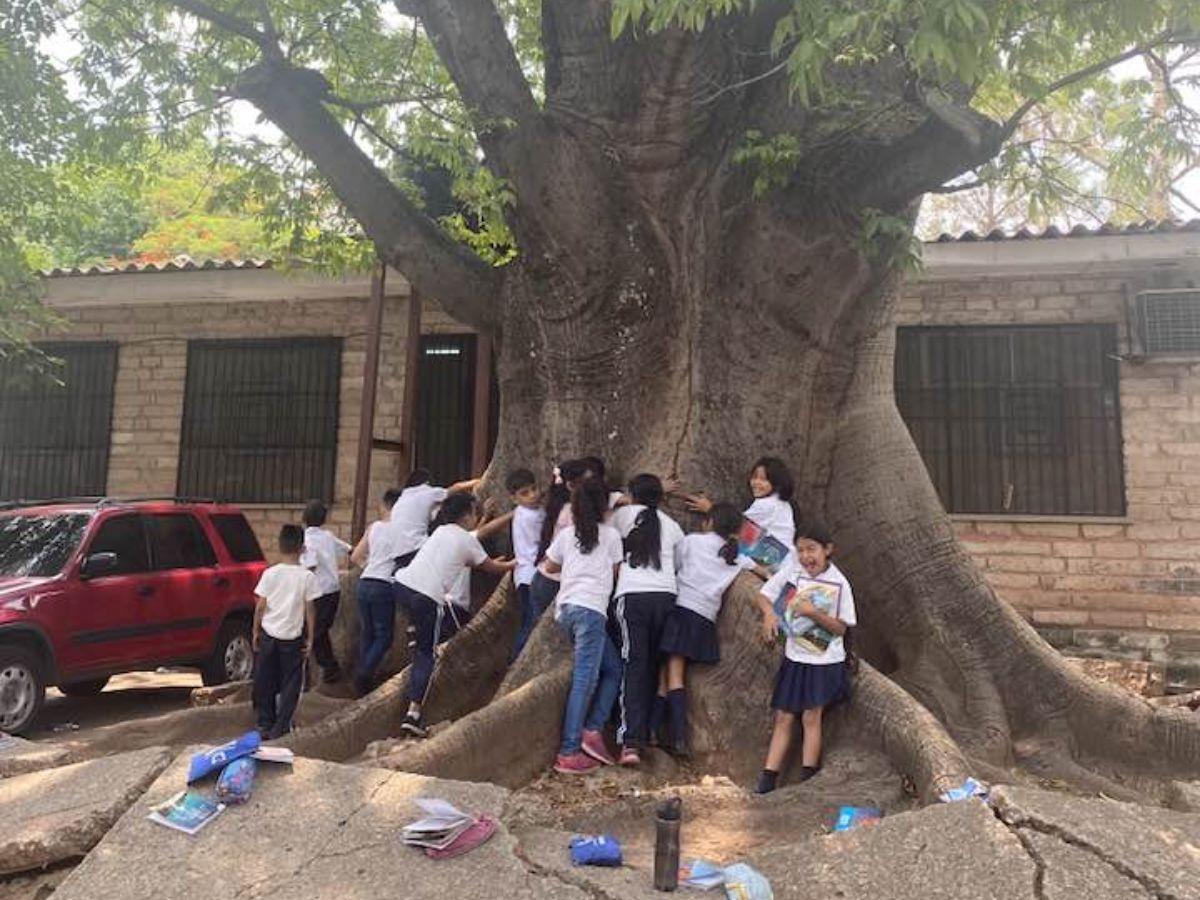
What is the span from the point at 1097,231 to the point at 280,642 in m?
7.47

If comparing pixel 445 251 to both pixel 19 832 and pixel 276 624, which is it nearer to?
pixel 276 624

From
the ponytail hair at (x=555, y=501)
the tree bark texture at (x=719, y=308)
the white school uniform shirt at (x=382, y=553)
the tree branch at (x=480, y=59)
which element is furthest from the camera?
the white school uniform shirt at (x=382, y=553)

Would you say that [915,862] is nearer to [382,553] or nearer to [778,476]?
[778,476]

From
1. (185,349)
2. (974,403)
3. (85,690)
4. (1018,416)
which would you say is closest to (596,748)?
(85,690)

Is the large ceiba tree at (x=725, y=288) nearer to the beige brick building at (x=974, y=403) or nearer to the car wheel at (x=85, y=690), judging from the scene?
the beige brick building at (x=974, y=403)

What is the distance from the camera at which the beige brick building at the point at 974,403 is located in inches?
349

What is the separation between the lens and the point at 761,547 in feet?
17.5

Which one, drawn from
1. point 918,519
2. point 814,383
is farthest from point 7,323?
point 918,519

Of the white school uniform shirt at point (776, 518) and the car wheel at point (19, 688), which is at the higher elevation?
the white school uniform shirt at point (776, 518)

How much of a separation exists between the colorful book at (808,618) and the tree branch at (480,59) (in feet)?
10.4

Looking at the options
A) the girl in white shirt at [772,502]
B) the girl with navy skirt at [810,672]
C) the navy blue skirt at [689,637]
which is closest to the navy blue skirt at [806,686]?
the girl with navy skirt at [810,672]

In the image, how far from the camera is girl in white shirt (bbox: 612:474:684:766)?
4949mm

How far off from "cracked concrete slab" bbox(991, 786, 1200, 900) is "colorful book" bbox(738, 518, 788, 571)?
203 cm

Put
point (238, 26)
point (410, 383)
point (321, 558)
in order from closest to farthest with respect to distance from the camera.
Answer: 1. point (238, 26)
2. point (321, 558)
3. point (410, 383)
